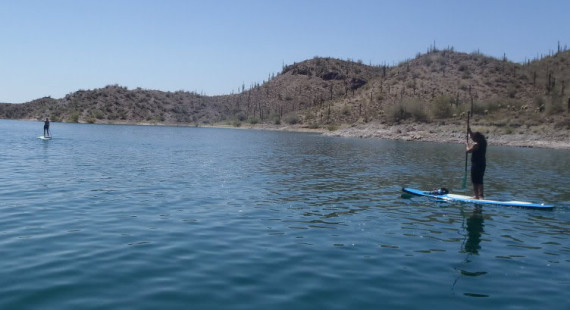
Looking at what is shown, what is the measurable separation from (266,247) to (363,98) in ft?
382

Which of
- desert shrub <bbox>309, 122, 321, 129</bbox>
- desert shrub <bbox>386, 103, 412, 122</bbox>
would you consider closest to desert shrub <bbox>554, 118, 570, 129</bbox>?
desert shrub <bbox>386, 103, 412, 122</bbox>

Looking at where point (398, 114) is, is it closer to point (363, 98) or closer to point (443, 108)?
point (443, 108)

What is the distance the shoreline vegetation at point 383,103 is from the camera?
79188mm

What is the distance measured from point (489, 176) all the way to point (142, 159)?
21.7 meters

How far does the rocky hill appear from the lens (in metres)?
91.9

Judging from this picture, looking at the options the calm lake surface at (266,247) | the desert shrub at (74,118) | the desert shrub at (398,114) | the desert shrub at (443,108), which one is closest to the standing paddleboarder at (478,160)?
the calm lake surface at (266,247)

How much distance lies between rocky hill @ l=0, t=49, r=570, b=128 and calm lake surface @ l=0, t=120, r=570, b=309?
2603 inches

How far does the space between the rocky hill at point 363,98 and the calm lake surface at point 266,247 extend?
217 ft

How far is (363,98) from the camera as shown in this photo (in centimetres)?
12400

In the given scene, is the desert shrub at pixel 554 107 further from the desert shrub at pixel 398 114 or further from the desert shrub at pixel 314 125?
the desert shrub at pixel 314 125

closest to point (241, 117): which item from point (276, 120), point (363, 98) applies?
point (276, 120)

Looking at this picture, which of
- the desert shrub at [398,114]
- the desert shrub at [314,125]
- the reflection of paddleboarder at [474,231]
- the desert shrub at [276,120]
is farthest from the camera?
the desert shrub at [276,120]

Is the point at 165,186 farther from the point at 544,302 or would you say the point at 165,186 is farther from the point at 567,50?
the point at 567,50

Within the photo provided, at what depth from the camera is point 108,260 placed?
9.33 m
